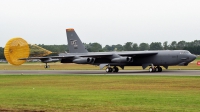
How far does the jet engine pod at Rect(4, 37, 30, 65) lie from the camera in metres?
58.0

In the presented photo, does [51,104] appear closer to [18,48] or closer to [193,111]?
[193,111]

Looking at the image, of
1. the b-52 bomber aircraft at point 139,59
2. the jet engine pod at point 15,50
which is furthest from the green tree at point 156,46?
the b-52 bomber aircraft at point 139,59

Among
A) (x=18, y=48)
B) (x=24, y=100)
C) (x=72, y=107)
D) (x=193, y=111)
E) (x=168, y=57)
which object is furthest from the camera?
(x=18, y=48)

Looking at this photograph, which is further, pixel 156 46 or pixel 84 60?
pixel 156 46

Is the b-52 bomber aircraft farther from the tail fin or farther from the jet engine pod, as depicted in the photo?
the jet engine pod

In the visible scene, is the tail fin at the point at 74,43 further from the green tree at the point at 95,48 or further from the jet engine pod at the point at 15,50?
the green tree at the point at 95,48

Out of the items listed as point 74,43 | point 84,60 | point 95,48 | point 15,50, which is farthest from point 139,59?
point 95,48

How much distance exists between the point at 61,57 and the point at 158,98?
34.7 metres

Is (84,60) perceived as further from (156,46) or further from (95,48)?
(95,48)

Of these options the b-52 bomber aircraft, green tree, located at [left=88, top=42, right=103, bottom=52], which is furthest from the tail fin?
green tree, located at [left=88, top=42, right=103, bottom=52]

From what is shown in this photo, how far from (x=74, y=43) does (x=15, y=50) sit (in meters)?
8.25

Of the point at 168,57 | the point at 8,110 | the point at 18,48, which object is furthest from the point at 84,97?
the point at 18,48

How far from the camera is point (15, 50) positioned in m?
59.2

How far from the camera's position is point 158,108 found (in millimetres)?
16328
